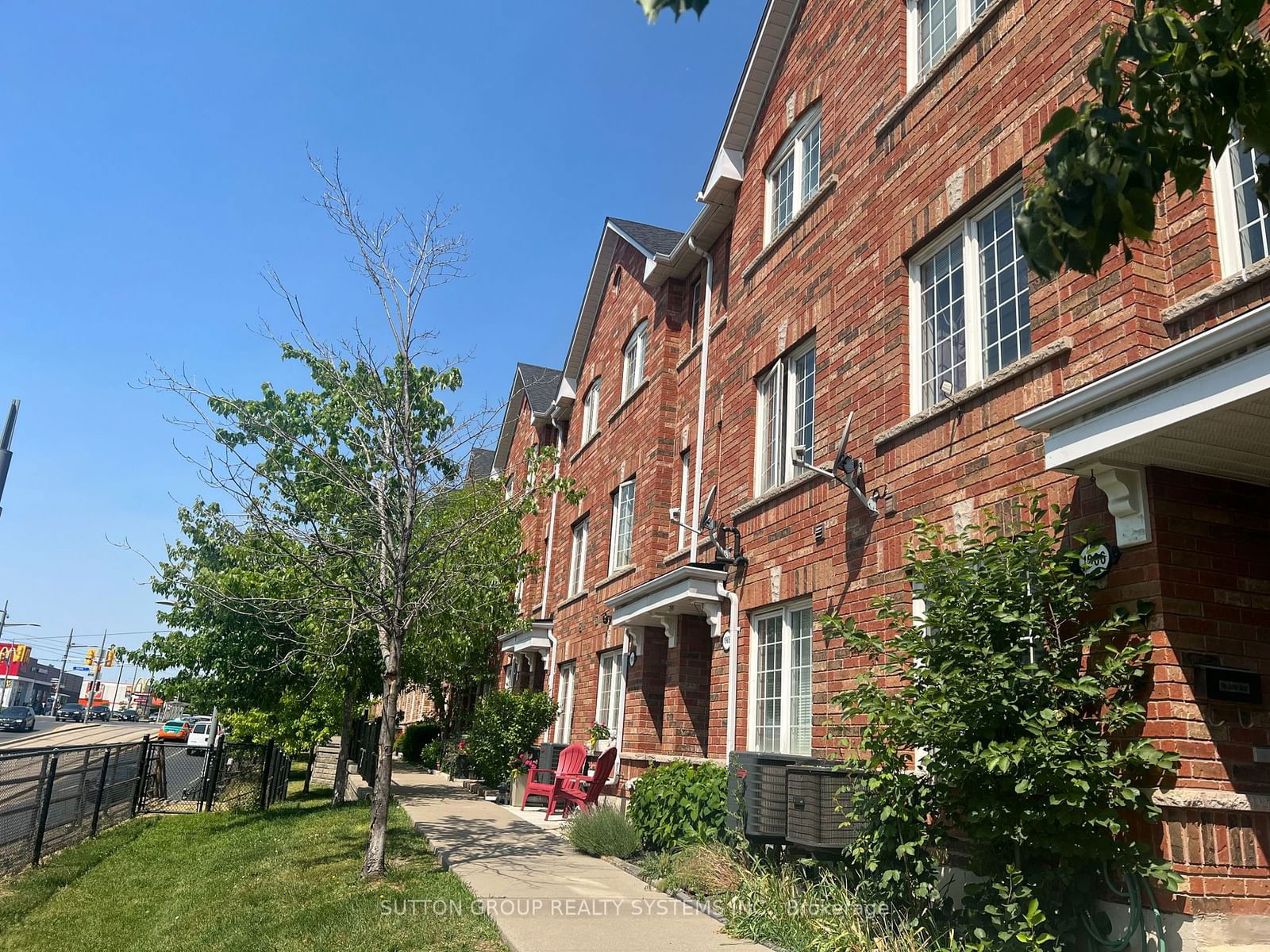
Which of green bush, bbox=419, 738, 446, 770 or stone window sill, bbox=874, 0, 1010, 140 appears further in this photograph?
green bush, bbox=419, 738, 446, 770

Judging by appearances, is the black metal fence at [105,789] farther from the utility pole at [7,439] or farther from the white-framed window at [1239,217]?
the white-framed window at [1239,217]

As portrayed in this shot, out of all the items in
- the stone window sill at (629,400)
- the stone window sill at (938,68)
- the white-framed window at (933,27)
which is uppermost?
the white-framed window at (933,27)

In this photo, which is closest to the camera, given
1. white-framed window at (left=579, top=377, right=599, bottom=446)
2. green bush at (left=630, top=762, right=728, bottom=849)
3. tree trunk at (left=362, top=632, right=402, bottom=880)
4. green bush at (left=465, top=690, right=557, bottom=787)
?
tree trunk at (left=362, top=632, right=402, bottom=880)

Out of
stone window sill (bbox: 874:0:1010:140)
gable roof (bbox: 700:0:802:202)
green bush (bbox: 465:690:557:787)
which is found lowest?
green bush (bbox: 465:690:557:787)

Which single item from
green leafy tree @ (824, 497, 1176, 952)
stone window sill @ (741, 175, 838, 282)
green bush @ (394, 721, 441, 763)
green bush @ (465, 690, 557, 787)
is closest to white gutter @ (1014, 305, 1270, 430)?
green leafy tree @ (824, 497, 1176, 952)

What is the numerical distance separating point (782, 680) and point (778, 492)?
77.3 inches

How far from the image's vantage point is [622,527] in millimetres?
16531

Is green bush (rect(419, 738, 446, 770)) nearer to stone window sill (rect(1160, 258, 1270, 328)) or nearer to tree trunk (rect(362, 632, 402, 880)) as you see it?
tree trunk (rect(362, 632, 402, 880))

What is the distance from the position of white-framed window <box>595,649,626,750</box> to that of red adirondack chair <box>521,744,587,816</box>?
664 millimetres

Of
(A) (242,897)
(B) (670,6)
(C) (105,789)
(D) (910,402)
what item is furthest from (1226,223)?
(C) (105,789)

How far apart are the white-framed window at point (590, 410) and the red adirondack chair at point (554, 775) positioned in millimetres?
7255

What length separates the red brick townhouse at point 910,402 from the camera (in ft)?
16.2

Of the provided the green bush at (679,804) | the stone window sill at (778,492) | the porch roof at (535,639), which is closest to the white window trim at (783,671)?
→ the green bush at (679,804)

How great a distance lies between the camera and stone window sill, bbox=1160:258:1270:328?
4965 mm
